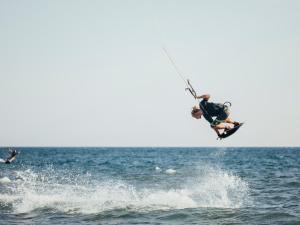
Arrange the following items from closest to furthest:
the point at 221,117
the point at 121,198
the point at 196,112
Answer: the point at 196,112 < the point at 221,117 < the point at 121,198

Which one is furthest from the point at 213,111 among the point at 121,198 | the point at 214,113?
the point at 121,198

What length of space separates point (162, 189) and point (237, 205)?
6.81m

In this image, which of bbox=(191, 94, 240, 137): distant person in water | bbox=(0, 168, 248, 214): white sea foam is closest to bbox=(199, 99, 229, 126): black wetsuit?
bbox=(191, 94, 240, 137): distant person in water

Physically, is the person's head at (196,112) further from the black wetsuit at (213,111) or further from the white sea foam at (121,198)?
the white sea foam at (121,198)

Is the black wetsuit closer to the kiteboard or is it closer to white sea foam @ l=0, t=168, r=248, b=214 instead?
the kiteboard

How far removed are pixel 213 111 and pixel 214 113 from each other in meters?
0.12

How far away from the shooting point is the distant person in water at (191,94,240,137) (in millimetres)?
13617

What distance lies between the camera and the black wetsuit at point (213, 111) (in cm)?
1362

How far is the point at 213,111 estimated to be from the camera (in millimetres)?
13711

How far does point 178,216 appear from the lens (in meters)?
16.7

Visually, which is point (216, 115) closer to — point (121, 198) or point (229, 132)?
point (229, 132)

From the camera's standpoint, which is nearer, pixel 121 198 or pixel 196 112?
pixel 196 112

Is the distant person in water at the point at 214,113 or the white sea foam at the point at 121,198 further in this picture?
the white sea foam at the point at 121,198

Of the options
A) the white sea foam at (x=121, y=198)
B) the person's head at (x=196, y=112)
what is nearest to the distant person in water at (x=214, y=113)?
the person's head at (x=196, y=112)
